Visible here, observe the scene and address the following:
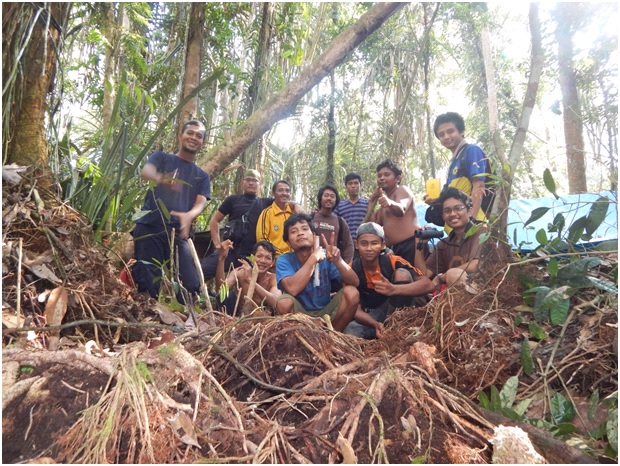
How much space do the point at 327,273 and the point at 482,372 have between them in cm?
175

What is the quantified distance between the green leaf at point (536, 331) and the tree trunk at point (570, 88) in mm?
1501

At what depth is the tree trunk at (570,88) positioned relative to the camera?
4.51m

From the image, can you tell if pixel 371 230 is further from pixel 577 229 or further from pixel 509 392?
pixel 509 392

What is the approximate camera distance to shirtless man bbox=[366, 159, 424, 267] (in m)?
4.20

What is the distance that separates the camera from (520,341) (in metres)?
2.38

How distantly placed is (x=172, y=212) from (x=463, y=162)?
90.3 inches

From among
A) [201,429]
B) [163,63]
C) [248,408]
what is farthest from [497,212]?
[163,63]

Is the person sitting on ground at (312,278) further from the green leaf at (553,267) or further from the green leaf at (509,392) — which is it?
the green leaf at (509,392)

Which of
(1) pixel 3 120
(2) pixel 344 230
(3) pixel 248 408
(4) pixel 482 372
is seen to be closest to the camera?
(3) pixel 248 408

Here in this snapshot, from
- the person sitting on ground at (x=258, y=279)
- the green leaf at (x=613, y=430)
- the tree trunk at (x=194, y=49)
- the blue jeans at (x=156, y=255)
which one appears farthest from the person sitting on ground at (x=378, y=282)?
the tree trunk at (x=194, y=49)

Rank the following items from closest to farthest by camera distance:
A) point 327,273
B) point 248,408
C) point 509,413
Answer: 1. point 248,408
2. point 509,413
3. point 327,273

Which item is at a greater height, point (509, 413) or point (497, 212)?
point (497, 212)

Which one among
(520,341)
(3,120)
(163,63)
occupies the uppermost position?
(163,63)

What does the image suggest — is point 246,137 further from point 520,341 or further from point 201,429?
point 201,429
